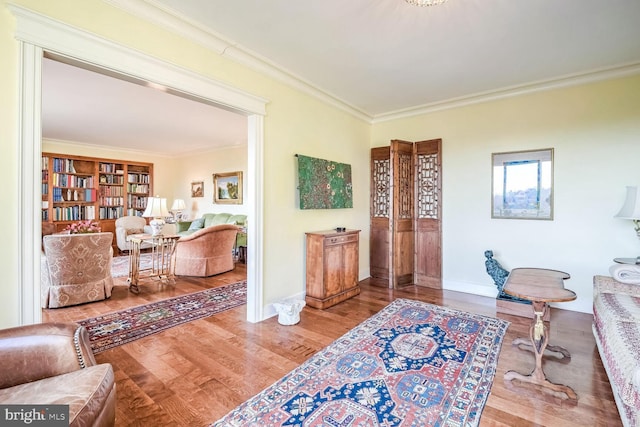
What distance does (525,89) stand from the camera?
377 centimetres

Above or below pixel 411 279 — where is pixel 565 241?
above

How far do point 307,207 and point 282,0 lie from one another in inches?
83.3

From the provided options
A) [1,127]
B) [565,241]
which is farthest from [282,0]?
[565,241]

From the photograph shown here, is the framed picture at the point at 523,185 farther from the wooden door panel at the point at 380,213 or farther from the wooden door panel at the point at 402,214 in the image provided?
the wooden door panel at the point at 380,213

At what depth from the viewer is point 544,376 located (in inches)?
81.7

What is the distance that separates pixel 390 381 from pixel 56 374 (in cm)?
190

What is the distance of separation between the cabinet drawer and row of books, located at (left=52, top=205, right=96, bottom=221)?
6.62 m

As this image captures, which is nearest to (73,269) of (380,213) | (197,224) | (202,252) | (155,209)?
(155,209)

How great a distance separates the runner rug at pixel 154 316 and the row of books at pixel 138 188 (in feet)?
17.2

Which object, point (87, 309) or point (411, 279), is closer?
point (87, 309)

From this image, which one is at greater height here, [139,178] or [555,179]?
[139,178]

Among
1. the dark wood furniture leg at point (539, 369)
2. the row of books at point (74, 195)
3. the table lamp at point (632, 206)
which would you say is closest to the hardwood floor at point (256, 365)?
the dark wood furniture leg at point (539, 369)

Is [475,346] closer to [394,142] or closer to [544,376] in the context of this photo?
[544,376]

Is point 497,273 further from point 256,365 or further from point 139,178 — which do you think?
point 139,178
